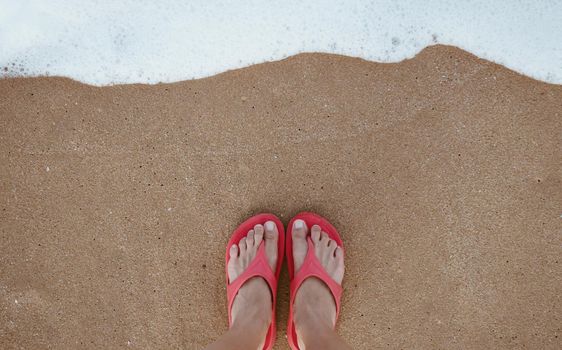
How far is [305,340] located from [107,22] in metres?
1.68

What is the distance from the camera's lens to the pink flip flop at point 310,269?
168 centimetres

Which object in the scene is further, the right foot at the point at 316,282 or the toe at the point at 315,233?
the toe at the point at 315,233

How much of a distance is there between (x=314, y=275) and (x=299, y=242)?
0.16 metres

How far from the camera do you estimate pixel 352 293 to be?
175cm

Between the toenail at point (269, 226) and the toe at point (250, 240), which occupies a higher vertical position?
the toenail at point (269, 226)

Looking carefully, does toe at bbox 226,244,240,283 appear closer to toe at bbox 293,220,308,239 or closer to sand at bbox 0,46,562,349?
sand at bbox 0,46,562,349

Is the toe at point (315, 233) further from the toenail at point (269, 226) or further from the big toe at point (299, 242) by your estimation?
the toenail at point (269, 226)

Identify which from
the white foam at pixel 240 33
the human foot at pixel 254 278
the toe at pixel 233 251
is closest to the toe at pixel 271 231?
the human foot at pixel 254 278

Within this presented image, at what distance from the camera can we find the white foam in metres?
1.79

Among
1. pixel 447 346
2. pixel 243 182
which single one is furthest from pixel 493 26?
pixel 447 346

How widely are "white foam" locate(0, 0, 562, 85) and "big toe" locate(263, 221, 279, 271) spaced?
0.76m

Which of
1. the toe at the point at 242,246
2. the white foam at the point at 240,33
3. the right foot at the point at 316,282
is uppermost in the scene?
the white foam at the point at 240,33

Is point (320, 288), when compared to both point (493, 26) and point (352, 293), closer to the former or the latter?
point (352, 293)

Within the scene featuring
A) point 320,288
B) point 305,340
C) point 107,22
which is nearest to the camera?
point 305,340
